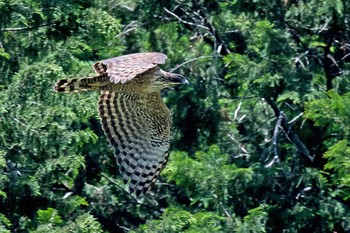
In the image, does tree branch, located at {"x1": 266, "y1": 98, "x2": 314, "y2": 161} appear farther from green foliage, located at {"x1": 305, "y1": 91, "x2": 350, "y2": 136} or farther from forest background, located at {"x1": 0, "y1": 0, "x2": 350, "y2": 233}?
green foliage, located at {"x1": 305, "y1": 91, "x2": 350, "y2": 136}

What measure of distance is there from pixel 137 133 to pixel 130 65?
1.67 metres

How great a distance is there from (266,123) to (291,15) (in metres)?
1.49

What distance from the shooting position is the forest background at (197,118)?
14828 mm

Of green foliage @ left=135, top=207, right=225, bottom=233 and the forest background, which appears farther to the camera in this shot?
the forest background

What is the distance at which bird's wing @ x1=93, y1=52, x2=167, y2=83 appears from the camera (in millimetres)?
12805

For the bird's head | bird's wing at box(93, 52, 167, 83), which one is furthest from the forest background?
bird's wing at box(93, 52, 167, 83)

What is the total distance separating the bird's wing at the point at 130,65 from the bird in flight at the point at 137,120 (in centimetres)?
41

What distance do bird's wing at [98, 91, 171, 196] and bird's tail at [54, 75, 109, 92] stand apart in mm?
549

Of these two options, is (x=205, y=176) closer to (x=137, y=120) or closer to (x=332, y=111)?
(x=137, y=120)

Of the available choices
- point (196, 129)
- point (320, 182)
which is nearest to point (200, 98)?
point (196, 129)

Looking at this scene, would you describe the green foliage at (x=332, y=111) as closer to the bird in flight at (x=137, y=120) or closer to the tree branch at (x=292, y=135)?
the tree branch at (x=292, y=135)

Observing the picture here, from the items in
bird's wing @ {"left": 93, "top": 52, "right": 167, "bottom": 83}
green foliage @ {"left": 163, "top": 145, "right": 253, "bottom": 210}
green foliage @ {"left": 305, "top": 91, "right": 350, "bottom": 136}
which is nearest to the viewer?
bird's wing @ {"left": 93, "top": 52, "right": 167, "bottom": 83}

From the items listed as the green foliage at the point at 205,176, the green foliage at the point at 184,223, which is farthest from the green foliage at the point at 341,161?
the green foliage at the point at 184,223

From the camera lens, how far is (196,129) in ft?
55.9
